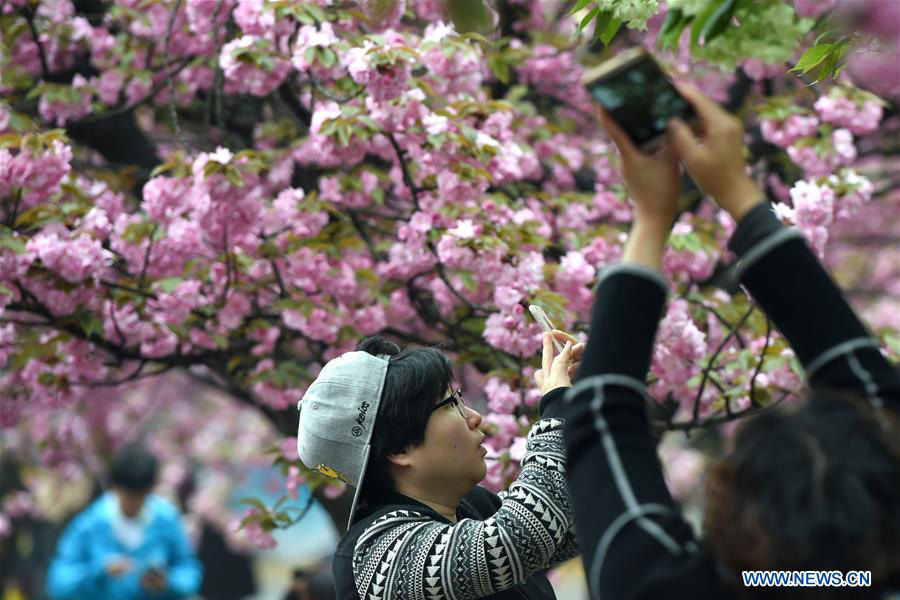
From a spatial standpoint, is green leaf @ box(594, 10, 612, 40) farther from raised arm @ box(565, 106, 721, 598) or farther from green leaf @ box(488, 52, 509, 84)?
green leaf @ box(488, 52, 509, 84)

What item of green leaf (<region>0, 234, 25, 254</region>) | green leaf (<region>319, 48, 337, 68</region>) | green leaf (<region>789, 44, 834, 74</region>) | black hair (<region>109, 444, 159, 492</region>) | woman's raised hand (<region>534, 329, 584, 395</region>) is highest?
green leaf (<region>789, 44, 834, 74</region>)

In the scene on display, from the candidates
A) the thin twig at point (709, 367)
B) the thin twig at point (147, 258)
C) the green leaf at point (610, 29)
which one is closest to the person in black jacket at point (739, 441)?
the green leaf at point (610, 29)

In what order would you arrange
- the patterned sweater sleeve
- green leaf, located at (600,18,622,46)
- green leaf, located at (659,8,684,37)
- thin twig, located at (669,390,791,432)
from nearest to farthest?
1. green leaf, located at (659,8,684,37)
2. the patterned sweater sleeve
3. green leaf, located at (600,18,622,46)
4. thin twig, located at (669,390,791,432)

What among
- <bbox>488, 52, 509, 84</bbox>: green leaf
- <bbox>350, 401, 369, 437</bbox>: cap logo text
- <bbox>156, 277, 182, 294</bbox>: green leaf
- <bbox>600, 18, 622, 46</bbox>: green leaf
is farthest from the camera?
<bbox>488, 52, 509, 84</bbox>: green leaf

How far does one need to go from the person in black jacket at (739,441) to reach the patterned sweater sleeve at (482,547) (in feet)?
1.95

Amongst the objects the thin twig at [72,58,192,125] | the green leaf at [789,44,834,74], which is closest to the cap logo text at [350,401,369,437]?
the green leaf at [789,44,834,74]

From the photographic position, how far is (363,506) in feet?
7.54

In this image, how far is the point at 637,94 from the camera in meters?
1.35

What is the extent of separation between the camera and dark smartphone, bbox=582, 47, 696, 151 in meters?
1.34

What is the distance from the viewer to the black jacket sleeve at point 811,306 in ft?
4.58

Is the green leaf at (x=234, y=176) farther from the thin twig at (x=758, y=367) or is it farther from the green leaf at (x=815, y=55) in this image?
the green leaf at (x=815, y=55)

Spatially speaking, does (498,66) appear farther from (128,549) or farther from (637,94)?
(637,94)

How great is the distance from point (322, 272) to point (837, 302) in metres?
2.88

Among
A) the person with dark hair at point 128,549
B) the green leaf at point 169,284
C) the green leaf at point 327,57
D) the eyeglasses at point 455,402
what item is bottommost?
the person with dark hair at point 128,549
